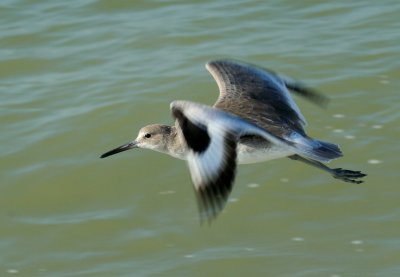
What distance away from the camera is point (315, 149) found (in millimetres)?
7613

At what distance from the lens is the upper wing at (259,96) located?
819cm

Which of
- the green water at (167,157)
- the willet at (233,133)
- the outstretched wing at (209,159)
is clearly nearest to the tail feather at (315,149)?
the willet at (233,133)

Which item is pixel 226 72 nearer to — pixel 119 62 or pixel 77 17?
pixel 119 62

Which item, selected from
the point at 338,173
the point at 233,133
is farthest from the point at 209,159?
the point at 338,173

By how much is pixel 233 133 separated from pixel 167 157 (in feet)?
13.0

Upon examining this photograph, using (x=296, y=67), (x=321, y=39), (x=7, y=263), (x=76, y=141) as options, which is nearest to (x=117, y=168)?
(x=76, y=141)

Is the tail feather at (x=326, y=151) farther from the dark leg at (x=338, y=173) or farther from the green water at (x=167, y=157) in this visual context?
the green water at (x=167, y=157)

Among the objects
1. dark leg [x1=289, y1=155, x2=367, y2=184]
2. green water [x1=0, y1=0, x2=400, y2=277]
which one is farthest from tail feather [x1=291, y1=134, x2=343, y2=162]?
green water [x1=0, y1=0, x2=400, y2=277]

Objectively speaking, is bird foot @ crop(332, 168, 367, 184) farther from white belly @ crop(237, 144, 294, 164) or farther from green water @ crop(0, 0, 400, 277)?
white belly @ crop(237, 144, 294, 164)

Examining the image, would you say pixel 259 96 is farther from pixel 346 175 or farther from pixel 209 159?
pixel 209 159

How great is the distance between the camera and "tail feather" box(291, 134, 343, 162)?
748 centimetres

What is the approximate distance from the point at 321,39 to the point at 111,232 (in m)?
4.39

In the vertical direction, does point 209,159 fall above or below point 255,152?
above

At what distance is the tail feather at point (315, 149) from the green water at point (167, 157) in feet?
4.44
